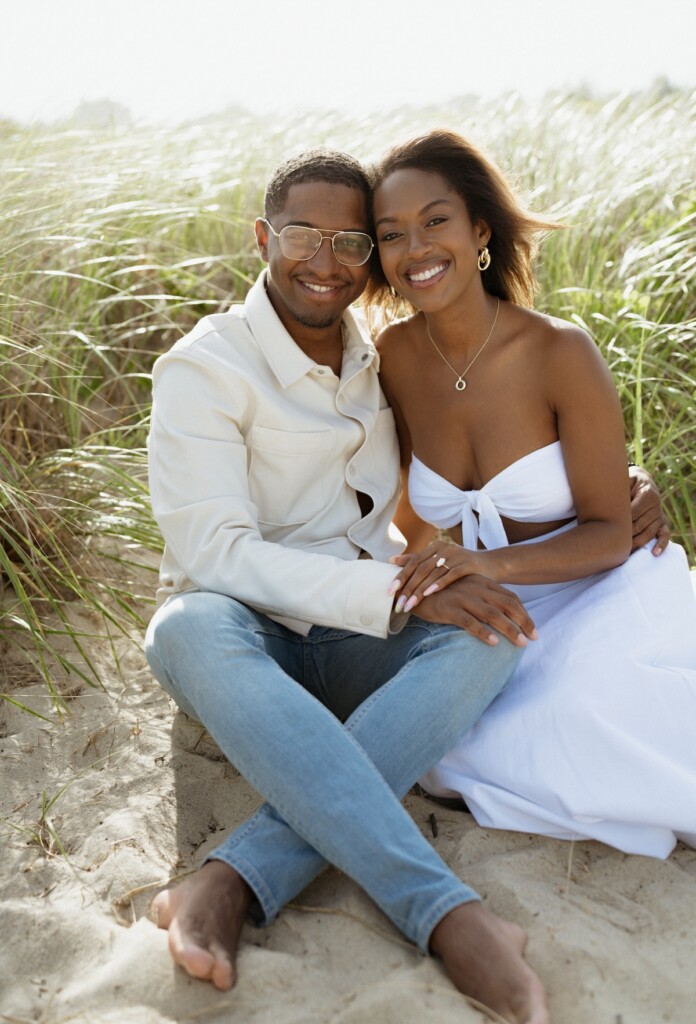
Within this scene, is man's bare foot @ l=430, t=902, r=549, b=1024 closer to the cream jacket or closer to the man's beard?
the cream jacket

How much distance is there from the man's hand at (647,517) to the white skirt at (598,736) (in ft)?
0.69

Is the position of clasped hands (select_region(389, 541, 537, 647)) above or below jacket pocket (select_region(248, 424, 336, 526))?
below

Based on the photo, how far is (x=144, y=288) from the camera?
4.77m

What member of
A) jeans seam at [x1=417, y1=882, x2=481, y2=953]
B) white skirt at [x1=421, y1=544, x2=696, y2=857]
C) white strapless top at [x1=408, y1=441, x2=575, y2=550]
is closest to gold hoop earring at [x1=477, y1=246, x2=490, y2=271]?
white strapless top at [x1=408, y1=441, x2=575, y2=550]

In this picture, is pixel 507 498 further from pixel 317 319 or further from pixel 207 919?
pixel 207 919

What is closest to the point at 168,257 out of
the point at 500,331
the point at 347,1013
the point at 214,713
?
the point at 500,331

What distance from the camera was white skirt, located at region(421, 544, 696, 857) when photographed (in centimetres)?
236

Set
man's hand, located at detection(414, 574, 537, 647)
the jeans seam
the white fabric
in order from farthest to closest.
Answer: man's hand, located at detection(414, 574, 537, 647)
the white fabric
the jeans seam

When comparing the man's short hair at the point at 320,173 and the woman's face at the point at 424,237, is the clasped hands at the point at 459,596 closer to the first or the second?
the woman's face at the point at 424,237

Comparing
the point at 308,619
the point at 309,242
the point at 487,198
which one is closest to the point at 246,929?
the point at 308,619

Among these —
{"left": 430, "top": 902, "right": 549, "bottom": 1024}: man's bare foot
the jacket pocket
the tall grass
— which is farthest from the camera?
the tall grass

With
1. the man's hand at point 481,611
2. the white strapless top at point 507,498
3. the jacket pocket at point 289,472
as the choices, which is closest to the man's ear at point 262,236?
the jacket pocket at point 289,472

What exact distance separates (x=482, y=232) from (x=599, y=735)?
1.51 meters

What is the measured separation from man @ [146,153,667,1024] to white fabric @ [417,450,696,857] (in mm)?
128
